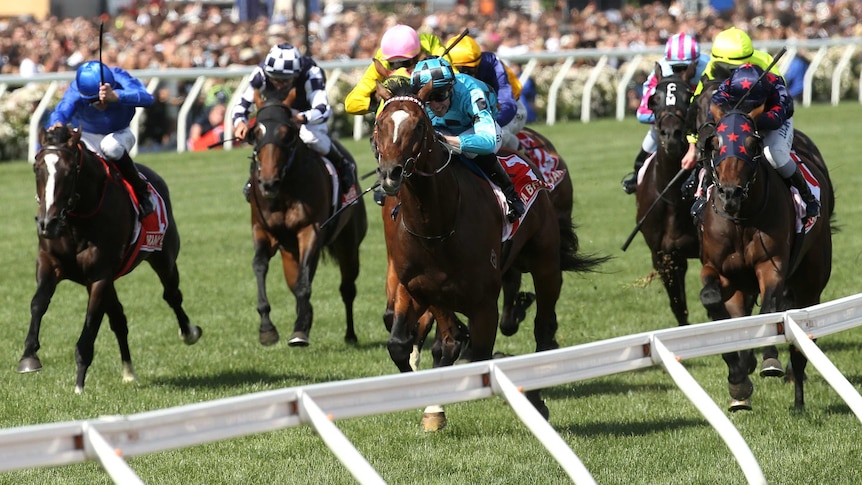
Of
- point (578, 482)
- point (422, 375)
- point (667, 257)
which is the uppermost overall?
point (422, 375)

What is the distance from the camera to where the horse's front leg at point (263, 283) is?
9086 mm

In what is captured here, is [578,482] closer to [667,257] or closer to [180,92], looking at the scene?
[667,257]

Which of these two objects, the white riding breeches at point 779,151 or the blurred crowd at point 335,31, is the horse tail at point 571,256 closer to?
the white riding breeches at point 779,151

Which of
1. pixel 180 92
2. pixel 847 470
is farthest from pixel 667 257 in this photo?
pixel 180 92

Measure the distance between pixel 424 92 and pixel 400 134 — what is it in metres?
0.35

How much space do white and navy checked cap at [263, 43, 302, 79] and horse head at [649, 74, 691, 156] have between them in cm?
252

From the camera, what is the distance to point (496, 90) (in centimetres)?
823

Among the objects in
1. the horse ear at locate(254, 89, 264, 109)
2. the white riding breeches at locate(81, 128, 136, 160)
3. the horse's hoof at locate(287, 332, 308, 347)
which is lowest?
the horse's hoof at locate(287, 332, 308, 347)

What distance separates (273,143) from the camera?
9.02 metres

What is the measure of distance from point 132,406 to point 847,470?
3.77 meters

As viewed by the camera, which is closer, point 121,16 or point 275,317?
point 275,317

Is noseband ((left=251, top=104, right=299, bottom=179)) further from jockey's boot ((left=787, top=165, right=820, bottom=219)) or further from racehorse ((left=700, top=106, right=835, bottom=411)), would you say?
jockey's boot ((left=787, top=165, right=820, bottom=219))

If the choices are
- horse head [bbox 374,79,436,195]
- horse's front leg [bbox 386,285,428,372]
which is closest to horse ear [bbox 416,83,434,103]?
horse head [bbox 374,79,436,195]

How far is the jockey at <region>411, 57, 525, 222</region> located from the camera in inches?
250
